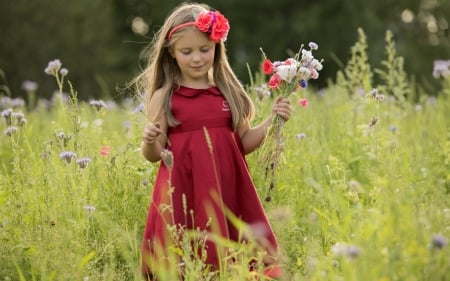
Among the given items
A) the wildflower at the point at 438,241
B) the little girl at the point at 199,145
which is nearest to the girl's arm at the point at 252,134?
the little girl at the point at 199,145

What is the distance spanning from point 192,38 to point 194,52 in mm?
63

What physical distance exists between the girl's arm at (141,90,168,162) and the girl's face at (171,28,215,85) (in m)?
0.18

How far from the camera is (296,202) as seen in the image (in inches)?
191

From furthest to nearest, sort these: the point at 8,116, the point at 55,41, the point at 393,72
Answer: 1. the point at 55,41
2. the point at 393,72
3. the point at 8,116

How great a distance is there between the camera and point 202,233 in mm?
3746

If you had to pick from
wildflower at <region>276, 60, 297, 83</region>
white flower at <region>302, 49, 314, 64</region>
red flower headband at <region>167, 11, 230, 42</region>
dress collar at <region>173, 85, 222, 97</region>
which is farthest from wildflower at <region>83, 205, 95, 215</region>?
white flower at <region>302, 49, 314, 64</region>

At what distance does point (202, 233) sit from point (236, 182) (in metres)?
0.36

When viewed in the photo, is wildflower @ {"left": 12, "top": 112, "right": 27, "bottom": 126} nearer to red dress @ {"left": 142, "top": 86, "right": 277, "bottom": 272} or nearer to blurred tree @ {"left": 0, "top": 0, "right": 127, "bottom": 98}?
red dress @ {"left": 142, "top": 86, "right": 277, "bottom": 272}

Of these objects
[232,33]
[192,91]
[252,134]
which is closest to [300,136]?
[252,134]

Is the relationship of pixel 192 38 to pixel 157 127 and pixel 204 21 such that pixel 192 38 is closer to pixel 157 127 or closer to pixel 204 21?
pixel 204 21

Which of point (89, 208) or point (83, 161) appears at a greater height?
point (83, 161)

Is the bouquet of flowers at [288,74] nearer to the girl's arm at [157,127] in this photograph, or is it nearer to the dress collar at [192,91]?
the dress collar at [192,91]

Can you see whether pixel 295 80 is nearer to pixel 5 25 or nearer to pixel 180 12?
pixel 180 12

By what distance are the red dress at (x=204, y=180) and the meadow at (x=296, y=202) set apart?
119 millimetres
